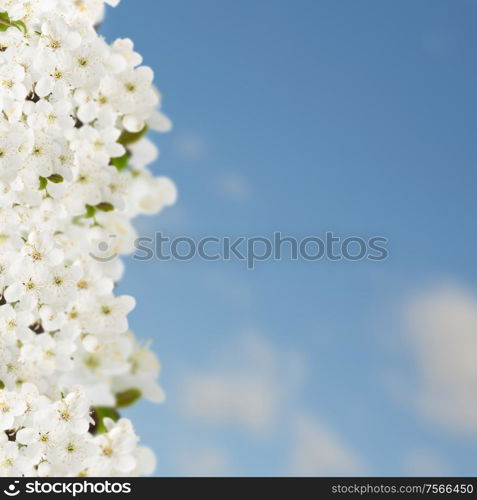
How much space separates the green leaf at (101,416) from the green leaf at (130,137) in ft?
3.41

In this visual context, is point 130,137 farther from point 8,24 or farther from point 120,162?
point 8,24

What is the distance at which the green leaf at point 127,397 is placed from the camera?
9.93 feet

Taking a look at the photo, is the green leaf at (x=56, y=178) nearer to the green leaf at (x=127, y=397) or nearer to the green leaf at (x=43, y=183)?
the green leaf at (x=43, y=183)

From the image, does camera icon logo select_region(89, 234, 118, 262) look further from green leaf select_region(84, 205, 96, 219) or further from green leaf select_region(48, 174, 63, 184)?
green leaf select_region(48, 174, 63, 184)

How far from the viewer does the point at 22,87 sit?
2.69 m

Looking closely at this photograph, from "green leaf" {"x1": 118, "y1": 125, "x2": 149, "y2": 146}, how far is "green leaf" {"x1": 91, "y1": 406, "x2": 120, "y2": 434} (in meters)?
1.04

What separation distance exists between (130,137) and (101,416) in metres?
1.09

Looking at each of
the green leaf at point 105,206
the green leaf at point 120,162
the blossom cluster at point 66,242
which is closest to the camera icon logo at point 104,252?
the blossom cluster at point 66,242

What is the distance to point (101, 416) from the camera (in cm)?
298

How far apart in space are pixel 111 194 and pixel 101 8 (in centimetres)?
69
